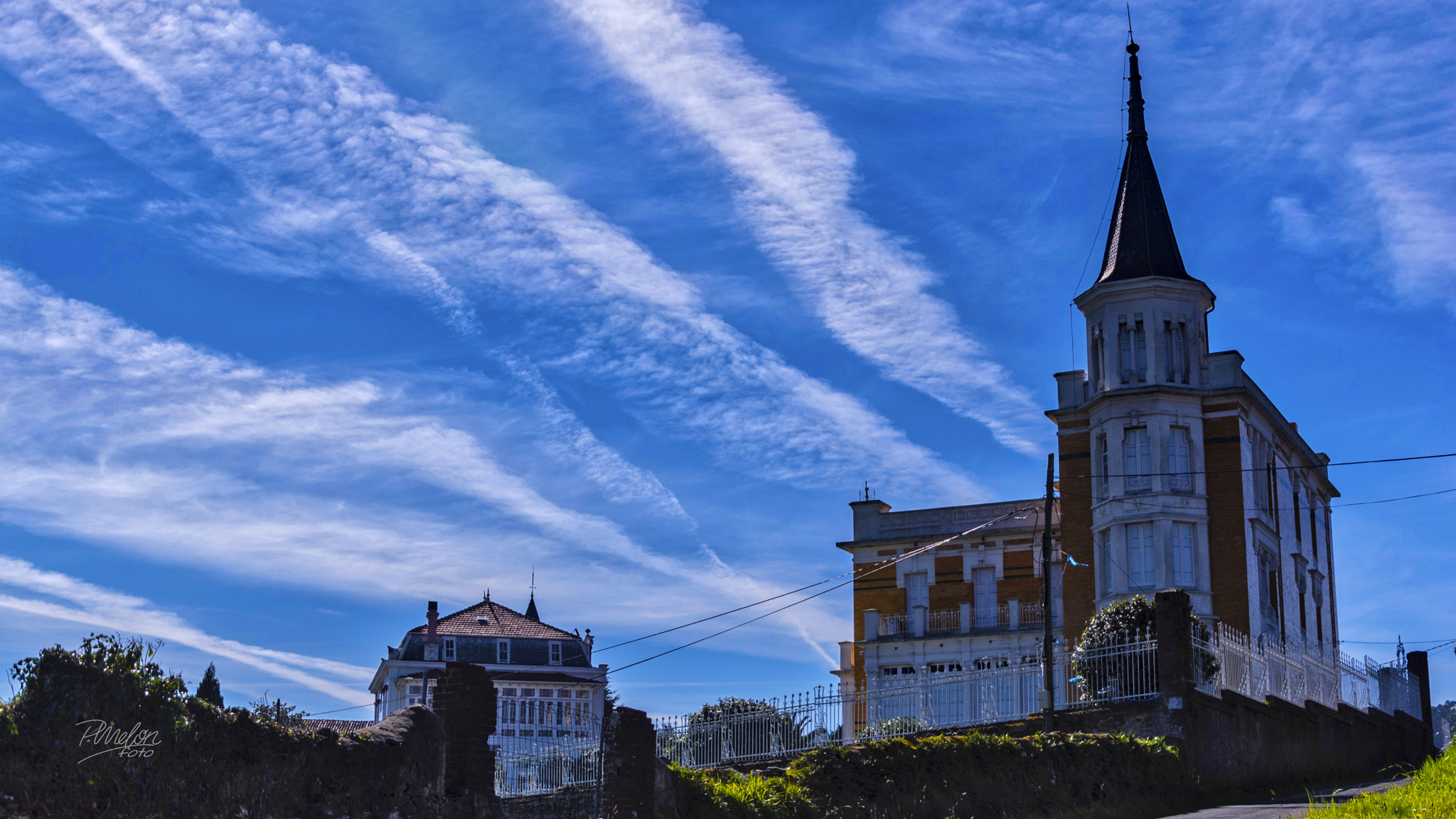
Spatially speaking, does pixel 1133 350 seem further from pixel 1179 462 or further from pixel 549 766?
pixel 549 766

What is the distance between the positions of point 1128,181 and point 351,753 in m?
38.6

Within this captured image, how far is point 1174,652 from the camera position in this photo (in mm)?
20750

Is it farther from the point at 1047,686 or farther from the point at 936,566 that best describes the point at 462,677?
the point at 936,566

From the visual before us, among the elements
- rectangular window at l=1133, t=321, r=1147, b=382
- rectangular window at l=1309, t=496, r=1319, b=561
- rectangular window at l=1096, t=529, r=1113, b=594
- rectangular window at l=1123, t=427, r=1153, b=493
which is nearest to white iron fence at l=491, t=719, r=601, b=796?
rectangular window at l=1096, t=529, r=1113, b=594

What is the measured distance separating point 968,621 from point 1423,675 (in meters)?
15.6

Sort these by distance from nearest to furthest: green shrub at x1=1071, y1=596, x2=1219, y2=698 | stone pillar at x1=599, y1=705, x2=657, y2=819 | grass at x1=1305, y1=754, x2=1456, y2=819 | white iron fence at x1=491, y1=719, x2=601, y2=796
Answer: grass at x1=1305, y1=754, x2=1456, y2=819, stone pillar at x1=599, y1=705, x2=657, y2=819, white iron fence at x1=491, y1=719, x2=601, y2=796, green shrub at x1=1071, y1=596, x2=1219, y2=698

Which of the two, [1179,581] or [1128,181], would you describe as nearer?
[1179,581]

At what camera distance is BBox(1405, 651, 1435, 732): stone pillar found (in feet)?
116

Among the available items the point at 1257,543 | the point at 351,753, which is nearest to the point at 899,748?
the point at 351,753

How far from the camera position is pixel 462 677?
44.7 feet

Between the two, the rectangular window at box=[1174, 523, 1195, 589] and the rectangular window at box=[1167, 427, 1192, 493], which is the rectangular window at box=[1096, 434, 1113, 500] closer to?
the rectangular window at box=[1167, 427, 1192, 493]

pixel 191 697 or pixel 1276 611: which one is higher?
pixel 1276 611
